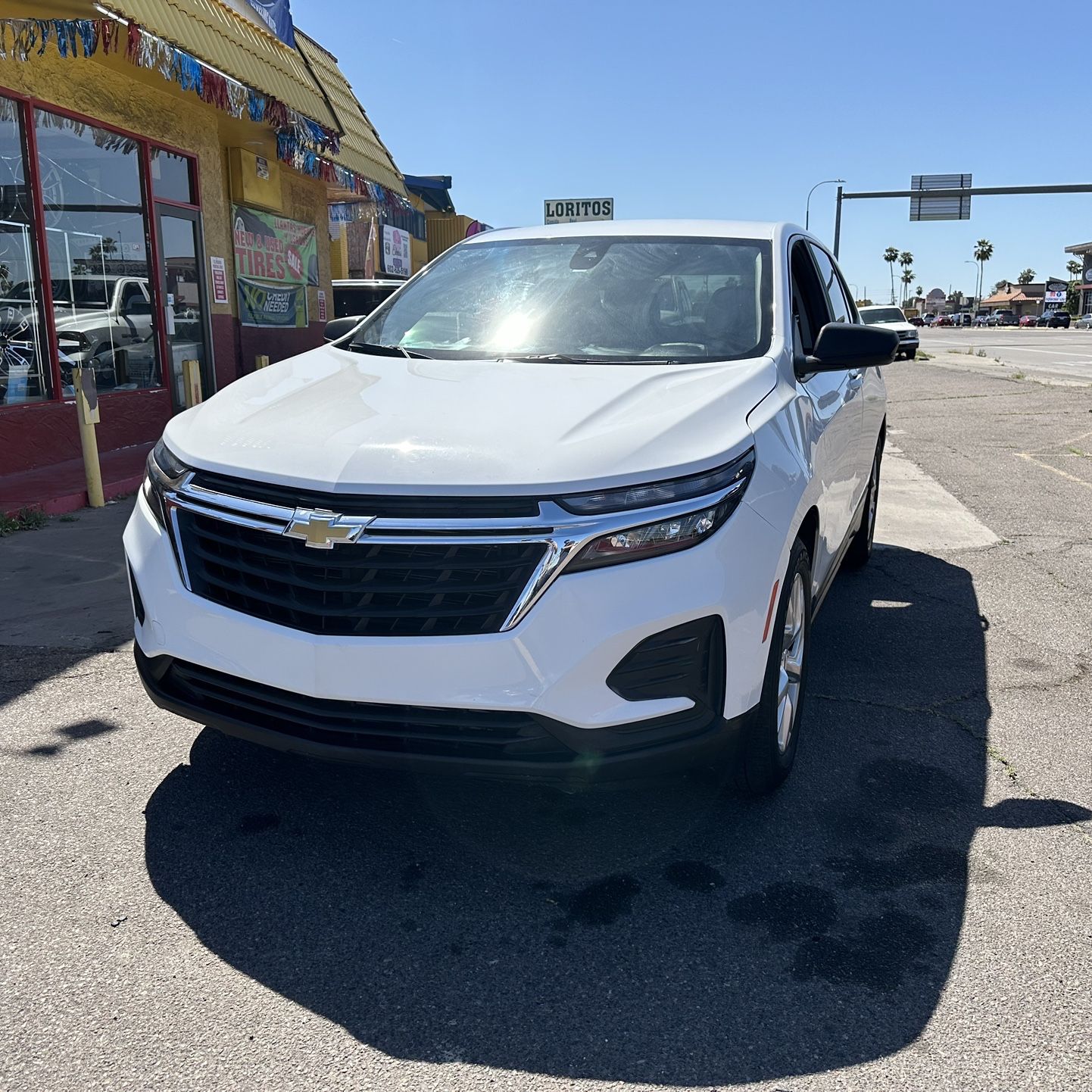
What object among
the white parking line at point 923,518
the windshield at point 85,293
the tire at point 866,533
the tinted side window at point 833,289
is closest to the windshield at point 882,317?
the white parking line at point 923,518

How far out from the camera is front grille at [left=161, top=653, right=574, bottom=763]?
8.57 ft

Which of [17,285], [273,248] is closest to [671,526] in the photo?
[17,285]

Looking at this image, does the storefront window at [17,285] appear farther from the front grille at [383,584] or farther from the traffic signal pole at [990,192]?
the traffic signal pole at [990,192]

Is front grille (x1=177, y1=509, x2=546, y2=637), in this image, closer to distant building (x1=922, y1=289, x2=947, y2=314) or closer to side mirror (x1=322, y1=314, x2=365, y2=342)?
side mirror (x1=322, y1=314, x2=365, y2=342)

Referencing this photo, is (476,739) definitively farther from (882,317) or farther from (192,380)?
(882,317)

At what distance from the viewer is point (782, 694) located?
10.8ft

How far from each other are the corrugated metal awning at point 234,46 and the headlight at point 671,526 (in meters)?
6.75

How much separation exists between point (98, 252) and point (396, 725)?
8924 mm

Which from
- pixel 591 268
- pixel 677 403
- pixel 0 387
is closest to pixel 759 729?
pixel 677 403

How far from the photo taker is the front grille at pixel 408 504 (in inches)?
101

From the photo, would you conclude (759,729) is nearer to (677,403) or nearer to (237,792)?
(677,403)

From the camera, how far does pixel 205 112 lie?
1150cm

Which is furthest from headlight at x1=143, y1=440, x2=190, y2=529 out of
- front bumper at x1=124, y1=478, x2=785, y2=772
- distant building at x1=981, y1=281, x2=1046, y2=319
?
distant building at x1=981, y1=281, x2=1046, y2=319

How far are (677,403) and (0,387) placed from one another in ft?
24.2
